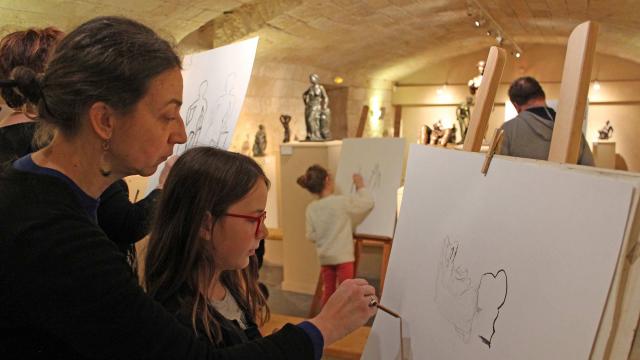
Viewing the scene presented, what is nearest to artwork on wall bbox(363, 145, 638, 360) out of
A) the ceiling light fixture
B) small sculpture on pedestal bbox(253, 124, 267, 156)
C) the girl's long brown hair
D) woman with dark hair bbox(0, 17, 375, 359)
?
woman with dark hair bbox(0, 17, 375, 359)

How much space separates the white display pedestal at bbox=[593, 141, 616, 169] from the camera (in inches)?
364

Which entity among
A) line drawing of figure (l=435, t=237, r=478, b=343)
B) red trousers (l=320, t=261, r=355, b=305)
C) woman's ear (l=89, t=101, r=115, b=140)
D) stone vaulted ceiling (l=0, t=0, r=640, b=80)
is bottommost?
red trousers (l=320, t=261, r=355, b=305)

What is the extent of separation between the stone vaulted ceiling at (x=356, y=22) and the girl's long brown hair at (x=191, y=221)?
8.83ft

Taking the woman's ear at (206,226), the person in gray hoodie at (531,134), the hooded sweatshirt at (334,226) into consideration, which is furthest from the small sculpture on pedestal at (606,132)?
the woman's ear at (206,226)

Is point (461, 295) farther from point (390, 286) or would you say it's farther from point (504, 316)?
point (390, 286)

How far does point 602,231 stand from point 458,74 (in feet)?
34.8

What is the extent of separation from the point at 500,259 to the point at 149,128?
0.62 metres

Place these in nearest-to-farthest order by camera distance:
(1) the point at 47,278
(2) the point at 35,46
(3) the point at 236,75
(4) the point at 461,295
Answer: (1) the point at 47,278, (4) the point at 461,295, (2) the point at 35,46, (3) the point at 236,75

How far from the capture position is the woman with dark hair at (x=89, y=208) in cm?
73

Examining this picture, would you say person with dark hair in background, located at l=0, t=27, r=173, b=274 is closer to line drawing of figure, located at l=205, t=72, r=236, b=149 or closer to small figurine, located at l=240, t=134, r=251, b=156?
line drawing of figure, located at l=205, t=72, r=236, b=149

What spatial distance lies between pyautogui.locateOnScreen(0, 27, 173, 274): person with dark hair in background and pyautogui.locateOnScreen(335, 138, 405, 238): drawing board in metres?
2.62

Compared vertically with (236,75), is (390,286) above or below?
below

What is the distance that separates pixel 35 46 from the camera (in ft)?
4.48

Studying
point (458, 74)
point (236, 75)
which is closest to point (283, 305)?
point (236, 75)
